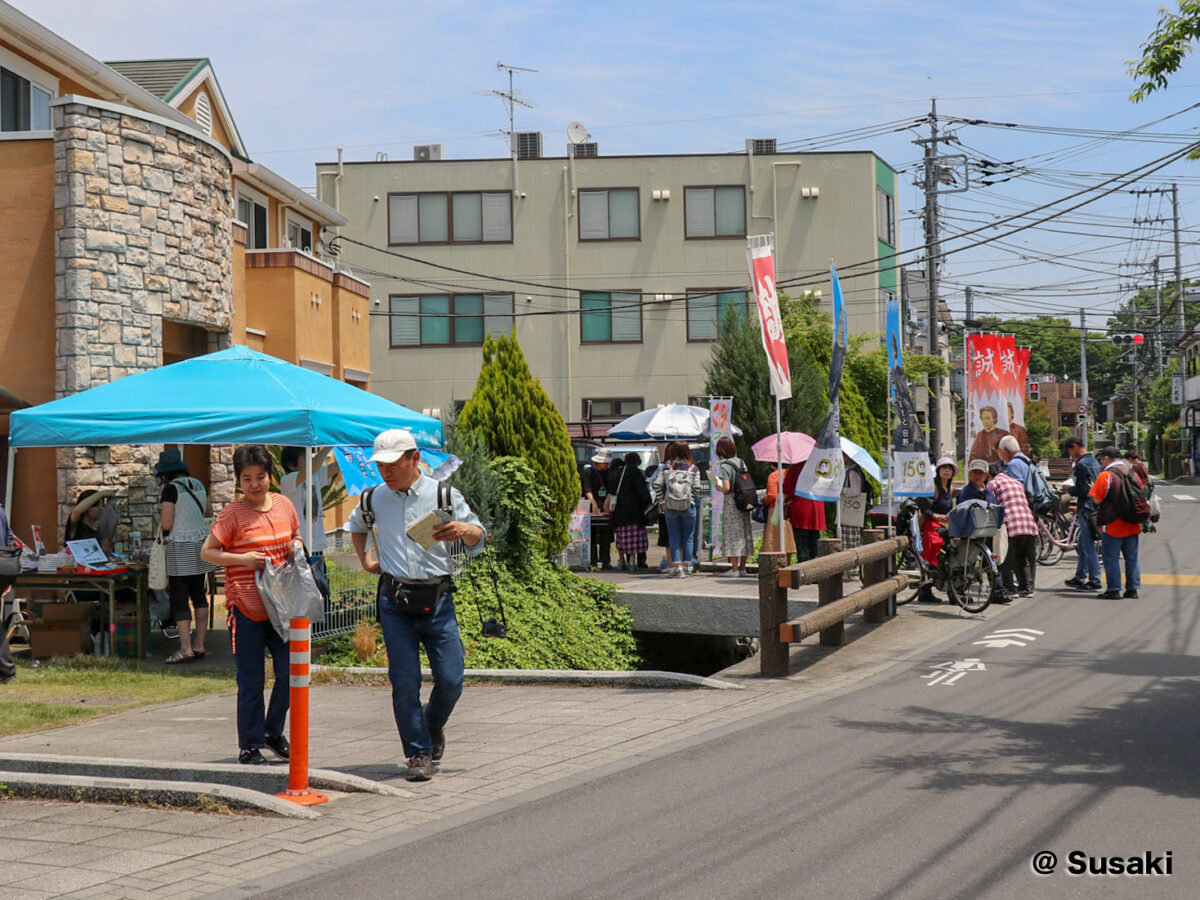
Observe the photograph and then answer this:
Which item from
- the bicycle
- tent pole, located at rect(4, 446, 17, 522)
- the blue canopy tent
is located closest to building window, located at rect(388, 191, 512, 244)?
tent pole, located at rect(4, 446, 17, 522)

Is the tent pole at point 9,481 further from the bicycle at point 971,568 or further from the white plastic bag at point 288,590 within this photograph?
the bicycle at point 971,568

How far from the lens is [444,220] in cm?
4109

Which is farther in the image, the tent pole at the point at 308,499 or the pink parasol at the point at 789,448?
the pink parasol at the point at 789,448

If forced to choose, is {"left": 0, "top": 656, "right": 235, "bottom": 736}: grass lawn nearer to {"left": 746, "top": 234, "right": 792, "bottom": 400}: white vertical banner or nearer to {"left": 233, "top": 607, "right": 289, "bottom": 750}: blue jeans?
{"left": 233, "top": 607, "right": 289, "bottom": 750}: blue jeans

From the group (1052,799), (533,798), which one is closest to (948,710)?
(1052,799)

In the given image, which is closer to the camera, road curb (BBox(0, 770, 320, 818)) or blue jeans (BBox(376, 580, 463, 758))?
road curb (BBox(0, 770, 320, 818))

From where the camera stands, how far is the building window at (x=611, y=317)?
40938 mm

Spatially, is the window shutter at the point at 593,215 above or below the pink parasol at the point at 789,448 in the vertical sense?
above

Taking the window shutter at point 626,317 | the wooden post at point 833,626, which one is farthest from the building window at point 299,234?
the wooden post at point 833,626

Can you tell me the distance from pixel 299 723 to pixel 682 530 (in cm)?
1171

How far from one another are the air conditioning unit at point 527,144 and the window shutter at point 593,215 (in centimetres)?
245

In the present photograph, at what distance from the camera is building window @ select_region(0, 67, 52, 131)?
1557 centimetres

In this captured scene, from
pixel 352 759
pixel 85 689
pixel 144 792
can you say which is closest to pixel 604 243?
pixel 85 689

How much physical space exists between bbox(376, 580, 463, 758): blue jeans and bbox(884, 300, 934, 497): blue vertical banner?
10.6 m
